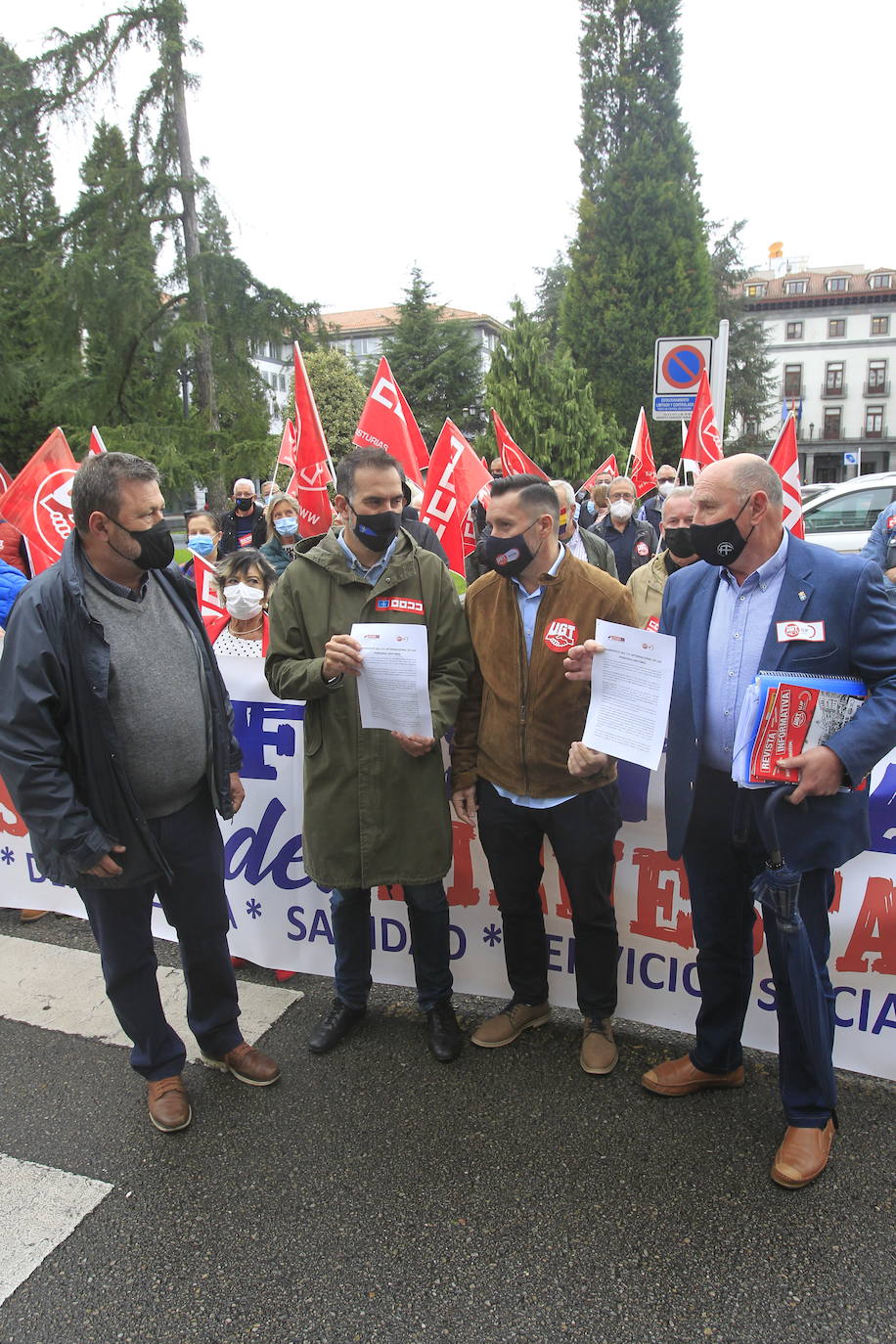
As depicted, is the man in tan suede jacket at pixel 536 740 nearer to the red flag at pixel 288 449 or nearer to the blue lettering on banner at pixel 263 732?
the blue lettering on banner at pixel 263 732

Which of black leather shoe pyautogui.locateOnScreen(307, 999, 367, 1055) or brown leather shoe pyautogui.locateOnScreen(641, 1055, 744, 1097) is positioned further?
black leather shoe pyautogui.locateOnScreen(307, 999, 367, 1055)

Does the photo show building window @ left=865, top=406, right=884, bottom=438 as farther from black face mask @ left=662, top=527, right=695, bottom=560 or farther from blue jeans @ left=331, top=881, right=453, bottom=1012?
blue jeans @ left=331, top=881, right=453, bottom=1012

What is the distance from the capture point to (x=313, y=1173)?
2469 mm

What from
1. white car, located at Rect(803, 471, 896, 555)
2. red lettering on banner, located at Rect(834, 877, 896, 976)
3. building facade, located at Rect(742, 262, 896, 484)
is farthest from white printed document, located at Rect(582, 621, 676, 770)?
building facade, located at Rect(742, 262, 896, 484)

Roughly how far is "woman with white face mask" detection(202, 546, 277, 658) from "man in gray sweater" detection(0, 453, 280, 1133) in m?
1.01

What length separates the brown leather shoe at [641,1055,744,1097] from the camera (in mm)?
2754

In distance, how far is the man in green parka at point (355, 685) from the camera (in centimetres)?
283

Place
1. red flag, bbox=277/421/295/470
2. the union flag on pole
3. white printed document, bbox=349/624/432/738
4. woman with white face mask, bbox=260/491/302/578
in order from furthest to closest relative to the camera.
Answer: red flag, bbox=277/421/295/470
woman with white face mask, bbox=260/491/302/578
the union flag on pole
white printed document, bbox=349/624/432/738

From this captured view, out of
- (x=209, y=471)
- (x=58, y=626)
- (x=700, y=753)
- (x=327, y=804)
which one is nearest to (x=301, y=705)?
(x=327, y=804)

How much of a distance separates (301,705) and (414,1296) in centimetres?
200

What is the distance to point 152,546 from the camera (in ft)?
8.37

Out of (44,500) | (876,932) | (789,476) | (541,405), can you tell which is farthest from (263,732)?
(541,405)

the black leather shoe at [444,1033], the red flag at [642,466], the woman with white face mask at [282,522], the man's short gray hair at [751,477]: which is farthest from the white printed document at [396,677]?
the red flag at [642,466]

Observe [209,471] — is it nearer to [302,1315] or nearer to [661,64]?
[302,1315]
